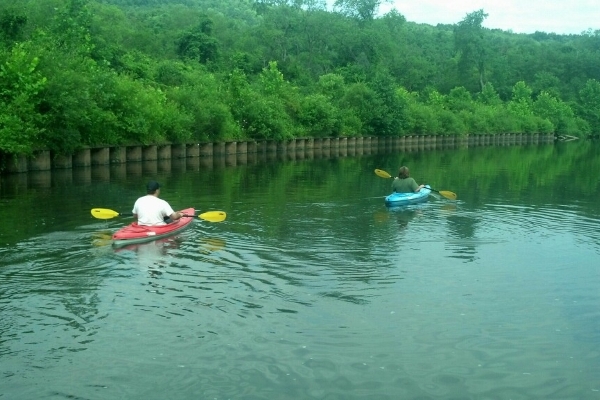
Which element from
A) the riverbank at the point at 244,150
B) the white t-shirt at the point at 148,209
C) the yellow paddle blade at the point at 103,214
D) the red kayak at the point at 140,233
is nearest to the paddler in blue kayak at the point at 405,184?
the red kayak at the point at 140,233

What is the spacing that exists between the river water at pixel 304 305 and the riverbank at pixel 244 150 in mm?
12666

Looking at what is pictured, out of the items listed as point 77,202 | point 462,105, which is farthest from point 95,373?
point 462,105

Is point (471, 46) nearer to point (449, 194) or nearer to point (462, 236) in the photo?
point (449, 194)

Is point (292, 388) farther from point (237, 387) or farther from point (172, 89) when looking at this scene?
point (172, 89)

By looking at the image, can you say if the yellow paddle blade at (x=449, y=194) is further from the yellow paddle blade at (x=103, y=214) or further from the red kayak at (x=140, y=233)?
the yellow paddle blade at (x=103, y=214)

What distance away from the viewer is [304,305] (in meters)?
13.4

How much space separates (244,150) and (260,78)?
19.4 metres

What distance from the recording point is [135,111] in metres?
46.0

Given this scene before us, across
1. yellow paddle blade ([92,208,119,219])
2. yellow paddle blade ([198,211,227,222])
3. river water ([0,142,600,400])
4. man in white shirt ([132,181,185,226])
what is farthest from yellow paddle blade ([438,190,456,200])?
man in white shirt ([132,181,185,226])

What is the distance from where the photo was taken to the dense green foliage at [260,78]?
126ft

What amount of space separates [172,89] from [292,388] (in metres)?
48.5

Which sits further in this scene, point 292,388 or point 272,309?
point 272,309

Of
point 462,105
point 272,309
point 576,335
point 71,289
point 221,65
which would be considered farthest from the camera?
point 462,105

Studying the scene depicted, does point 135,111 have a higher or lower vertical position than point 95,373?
higher
